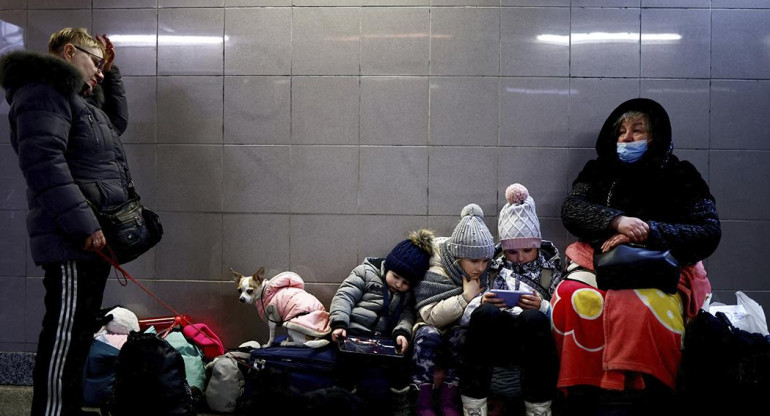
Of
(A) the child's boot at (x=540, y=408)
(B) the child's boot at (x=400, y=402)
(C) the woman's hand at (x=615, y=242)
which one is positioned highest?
(C) the woman's hand at (x=615, y=242)

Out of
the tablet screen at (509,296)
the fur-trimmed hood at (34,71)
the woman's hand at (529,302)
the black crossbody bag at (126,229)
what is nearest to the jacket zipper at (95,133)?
the fur-trimmed hood at (34,71)

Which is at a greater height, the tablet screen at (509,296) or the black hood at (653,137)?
the black hood at (653,137)

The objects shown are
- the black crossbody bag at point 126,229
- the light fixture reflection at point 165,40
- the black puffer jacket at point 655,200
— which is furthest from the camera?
the light fixture reflection at point 165,40

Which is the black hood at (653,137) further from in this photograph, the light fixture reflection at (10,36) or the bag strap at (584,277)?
the light fixture reflection at (10,36)

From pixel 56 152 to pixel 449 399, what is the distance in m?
2.17

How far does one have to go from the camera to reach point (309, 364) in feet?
9.36

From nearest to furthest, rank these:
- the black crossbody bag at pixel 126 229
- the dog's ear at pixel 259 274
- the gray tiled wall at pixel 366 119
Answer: the black crossbody bag at pixel 126 229 < the dog's ear at pixel 259 274 < the gray tiled wall at pixel 366 119

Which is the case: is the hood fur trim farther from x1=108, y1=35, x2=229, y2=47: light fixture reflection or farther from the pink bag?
the pink bag

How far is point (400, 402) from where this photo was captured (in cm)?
278

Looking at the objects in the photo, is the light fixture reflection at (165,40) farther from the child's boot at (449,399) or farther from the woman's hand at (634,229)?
the woman's hand at (634,229)

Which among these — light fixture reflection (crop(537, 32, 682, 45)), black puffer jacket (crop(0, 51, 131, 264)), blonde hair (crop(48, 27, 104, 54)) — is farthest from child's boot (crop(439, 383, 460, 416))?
blonde hair (crop(48, 27, 104, 54))

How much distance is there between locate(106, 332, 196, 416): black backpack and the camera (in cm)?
249

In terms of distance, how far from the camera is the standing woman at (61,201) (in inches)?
89.7

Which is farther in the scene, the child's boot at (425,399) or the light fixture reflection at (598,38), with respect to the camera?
the light fixture reflection at (598,38)
